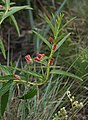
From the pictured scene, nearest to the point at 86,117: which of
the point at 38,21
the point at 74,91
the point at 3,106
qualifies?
the point at 74,91

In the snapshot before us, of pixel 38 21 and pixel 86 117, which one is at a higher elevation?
pixel 38 21

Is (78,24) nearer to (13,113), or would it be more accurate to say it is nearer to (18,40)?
(18,40)

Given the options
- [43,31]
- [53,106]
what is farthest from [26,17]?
[53,106]

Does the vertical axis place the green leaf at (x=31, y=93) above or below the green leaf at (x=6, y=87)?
below

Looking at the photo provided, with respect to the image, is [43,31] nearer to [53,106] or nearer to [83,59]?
[83,59]

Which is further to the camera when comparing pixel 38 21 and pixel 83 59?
pixel 38 21

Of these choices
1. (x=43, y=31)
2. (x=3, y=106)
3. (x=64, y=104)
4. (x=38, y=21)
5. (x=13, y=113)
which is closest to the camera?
(x=3, y=106)

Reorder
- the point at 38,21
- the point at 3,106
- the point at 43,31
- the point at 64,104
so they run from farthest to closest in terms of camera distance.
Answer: the point at 38,21 → the point at 43,31 → the point at 64,104 → the point at 3,106

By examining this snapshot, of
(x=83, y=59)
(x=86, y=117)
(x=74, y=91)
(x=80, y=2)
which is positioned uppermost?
(x=80, y=2)

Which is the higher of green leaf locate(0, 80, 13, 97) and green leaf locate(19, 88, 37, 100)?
green leaf locate(0, 80, 13, 97)
